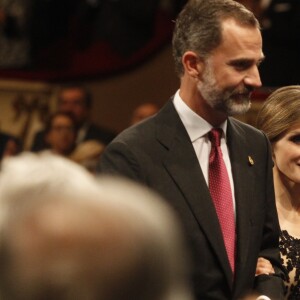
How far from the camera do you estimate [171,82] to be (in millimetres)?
5855

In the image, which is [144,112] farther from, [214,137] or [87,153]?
[214,137]

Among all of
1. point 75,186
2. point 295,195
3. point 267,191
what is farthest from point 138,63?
point 75,186

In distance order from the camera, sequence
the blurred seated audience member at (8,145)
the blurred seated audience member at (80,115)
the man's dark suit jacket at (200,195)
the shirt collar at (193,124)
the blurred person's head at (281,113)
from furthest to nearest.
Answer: the blurred seated audience member at (8,145), the blurred seated audience member at (80,115), the blurred person's head at (281,113), the shirt collar at (193,124), the man's dark suit jacket at (200,195)

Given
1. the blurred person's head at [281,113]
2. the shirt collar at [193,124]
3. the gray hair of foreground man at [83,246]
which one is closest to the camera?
Answer: the gray hair of foreground man at [83,246]

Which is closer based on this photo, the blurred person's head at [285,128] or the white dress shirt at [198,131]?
the white dress shirt at [198,131]

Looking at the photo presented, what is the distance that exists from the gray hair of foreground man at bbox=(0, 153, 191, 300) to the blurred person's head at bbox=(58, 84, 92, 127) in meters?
Result: 4.52

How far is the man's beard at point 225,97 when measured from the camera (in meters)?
2.59

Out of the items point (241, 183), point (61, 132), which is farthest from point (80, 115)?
point (241, 183)

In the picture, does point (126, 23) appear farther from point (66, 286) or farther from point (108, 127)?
point (66, 286)

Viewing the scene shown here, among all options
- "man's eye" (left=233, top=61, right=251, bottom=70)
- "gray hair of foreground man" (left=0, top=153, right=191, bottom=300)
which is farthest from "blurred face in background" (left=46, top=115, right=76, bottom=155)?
"gray hair of foreground man" (left=0, top=153, right=191, bottom=300)

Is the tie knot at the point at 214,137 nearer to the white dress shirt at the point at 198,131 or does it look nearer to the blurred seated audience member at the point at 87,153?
the white dress shirt at the point at 198,131

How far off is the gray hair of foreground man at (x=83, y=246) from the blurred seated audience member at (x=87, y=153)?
4.28 metres

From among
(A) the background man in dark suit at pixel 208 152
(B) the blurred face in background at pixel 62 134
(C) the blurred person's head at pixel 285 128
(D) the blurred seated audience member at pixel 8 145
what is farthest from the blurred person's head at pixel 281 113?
(D) the blurred seated audience member at pixel 8 145

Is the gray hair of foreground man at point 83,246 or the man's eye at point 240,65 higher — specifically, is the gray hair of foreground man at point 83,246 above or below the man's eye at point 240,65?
above
